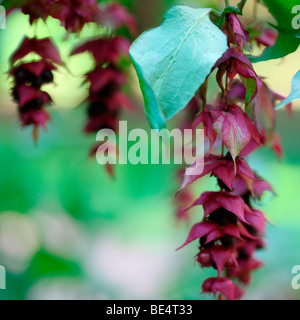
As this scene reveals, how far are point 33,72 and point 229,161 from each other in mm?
292

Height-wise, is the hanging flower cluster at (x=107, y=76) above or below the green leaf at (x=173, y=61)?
above

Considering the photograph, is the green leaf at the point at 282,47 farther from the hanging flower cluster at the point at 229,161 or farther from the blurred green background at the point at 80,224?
the blurred green background at the point at 80,224

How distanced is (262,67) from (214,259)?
1056 mm

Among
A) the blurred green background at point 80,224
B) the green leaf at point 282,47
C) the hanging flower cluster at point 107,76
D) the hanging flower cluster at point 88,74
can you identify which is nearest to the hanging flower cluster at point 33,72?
the hanging flower cluster at point 88,74

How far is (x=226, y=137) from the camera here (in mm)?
456

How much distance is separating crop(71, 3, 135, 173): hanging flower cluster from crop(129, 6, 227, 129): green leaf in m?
0.39

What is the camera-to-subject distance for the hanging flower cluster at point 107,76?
828 mm

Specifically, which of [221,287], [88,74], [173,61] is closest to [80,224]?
[88,74]

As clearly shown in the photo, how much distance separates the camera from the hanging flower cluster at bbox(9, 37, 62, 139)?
670mm

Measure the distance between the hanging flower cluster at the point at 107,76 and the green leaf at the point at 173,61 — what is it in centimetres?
39

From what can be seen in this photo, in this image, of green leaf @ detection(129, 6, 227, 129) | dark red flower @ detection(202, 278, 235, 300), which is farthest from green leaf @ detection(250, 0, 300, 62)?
dark red flower @ detection(202, 278, 235, 300)
